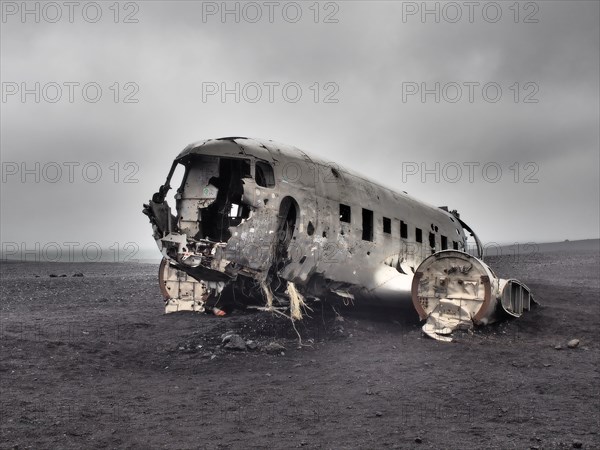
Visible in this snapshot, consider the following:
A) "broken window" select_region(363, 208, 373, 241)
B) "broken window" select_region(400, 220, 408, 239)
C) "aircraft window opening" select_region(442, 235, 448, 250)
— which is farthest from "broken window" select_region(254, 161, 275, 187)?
"aircraft window opening" select_region(442, 235, 448, 250)

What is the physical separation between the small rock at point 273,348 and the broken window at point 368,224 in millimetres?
3455

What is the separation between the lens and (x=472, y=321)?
10742mm

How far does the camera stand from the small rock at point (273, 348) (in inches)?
384

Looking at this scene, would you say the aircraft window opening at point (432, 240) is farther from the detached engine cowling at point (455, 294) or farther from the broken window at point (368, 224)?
the broken window at point (368, 224)

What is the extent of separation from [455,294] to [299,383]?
4924 mm

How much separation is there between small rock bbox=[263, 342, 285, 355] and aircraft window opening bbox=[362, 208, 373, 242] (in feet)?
11.2

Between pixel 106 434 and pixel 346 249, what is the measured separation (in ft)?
20.8

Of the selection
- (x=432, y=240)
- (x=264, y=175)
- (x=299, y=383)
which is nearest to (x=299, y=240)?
(x=264, y=175)

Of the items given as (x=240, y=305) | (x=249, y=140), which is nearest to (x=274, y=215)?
(x=249, y=140)

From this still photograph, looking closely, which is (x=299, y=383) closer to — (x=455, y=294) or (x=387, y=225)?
(x=455, y=294)

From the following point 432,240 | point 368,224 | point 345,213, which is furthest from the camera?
point 432,240

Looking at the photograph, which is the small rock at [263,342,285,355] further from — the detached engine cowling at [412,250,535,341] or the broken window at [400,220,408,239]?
the broken window at [400,220,408,239]

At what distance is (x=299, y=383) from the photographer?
25.8 ft

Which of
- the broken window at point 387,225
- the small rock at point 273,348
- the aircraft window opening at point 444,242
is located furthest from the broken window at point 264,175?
the aircraft window opening at point 444,242
